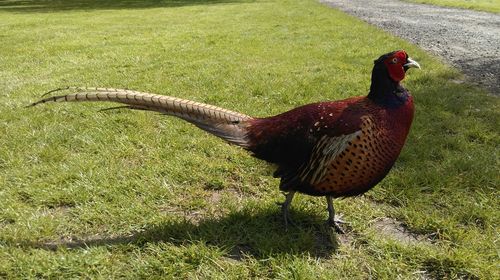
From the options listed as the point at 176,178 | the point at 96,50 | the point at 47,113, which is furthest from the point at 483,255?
the point at 96,50

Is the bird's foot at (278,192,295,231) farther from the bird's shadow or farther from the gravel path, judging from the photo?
the gravel path

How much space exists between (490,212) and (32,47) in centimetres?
1128

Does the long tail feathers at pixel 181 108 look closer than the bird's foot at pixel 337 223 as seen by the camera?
Yes

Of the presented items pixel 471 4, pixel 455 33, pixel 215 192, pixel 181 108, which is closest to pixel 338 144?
pixel 181 108

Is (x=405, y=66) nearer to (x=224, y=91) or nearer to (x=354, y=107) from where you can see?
(x=354, y=107)

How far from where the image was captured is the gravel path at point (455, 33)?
8359mm

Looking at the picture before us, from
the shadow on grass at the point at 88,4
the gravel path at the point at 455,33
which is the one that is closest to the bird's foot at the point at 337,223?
the gravel path at the point at 455,33

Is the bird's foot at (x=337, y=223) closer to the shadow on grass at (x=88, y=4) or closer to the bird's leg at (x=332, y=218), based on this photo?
the bird's leg at (x=332, y=218)

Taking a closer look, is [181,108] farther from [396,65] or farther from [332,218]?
[396,65]

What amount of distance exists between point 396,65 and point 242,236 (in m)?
1.76

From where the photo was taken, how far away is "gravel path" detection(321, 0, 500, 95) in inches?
329

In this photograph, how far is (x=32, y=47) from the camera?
10922mm

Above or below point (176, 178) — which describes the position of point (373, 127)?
above

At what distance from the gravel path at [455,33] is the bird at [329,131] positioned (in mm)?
4753
